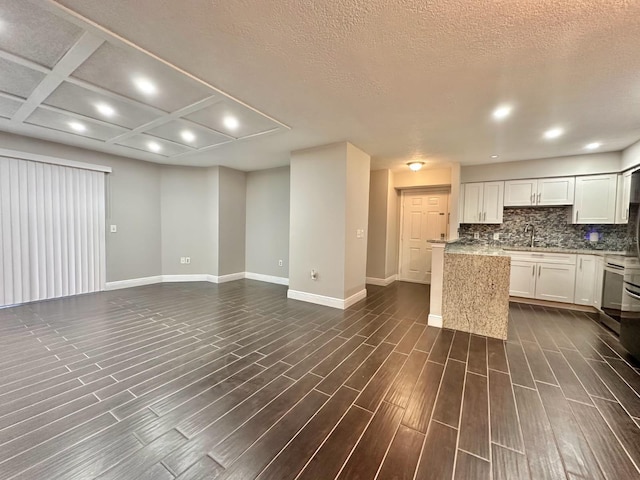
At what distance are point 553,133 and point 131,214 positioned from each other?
7.19m

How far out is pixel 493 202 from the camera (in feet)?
16.7

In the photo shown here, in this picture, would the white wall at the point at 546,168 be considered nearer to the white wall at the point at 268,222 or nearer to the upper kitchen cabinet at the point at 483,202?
the upper kitchen cabinet at the point at 483,202

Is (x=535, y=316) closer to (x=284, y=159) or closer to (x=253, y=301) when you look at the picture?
Result: (x=253, y=301)

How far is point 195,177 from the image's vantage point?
19.3 ft

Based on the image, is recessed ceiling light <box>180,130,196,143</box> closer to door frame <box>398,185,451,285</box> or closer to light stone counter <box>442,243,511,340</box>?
light stone counter <box>442,243,511,340</box>

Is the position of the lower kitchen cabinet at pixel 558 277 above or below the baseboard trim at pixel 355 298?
above

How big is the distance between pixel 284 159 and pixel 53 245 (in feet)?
13.7

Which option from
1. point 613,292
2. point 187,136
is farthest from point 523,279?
point 187,136

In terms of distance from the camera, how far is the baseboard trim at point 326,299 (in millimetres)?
4164

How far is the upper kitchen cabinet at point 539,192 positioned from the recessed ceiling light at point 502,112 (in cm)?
250

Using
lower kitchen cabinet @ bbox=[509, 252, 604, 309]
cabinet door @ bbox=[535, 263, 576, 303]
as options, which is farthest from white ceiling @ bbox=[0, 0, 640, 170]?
cabinet door @ bbox=[535, 263, 576, 303]

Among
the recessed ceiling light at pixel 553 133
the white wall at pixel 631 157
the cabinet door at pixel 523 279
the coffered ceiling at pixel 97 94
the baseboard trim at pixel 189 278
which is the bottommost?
the baseboard trim at pixel 189 278

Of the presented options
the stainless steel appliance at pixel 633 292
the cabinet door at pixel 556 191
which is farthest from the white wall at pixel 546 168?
the stainless steel appliance at pixel 633 292

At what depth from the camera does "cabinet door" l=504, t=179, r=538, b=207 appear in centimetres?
477
